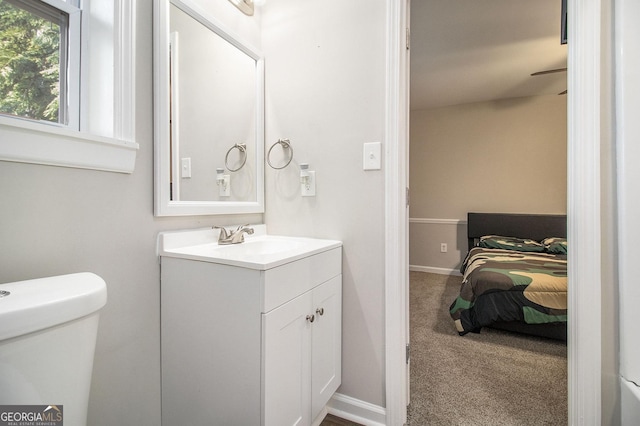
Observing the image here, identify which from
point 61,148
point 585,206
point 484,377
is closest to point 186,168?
point 61,148

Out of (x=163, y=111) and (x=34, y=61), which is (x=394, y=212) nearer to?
(x=163, y=111)

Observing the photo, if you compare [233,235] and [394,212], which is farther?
[233,235]

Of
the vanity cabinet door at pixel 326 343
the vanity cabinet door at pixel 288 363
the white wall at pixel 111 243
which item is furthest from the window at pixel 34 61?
the vanity cabinet door at pixel 326 343

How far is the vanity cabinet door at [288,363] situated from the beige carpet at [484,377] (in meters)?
0.64

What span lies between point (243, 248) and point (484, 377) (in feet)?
5.38

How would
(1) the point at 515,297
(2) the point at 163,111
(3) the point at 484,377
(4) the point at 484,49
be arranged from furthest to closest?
(4) the point at 484,49 → (1) the point at 515,297 → (3) the point at 484,377 → (2) the point at 163,111

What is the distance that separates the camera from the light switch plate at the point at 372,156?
136cm

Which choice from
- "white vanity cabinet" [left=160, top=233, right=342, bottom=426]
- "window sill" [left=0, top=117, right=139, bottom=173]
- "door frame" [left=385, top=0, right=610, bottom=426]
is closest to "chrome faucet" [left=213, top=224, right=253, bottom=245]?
"white vanity cabinet" [left=160, top=233, right=342, bottom=426]

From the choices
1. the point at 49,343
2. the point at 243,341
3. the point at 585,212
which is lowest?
the point at 243,341

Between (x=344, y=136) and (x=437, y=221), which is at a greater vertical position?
(x=344, y=136)

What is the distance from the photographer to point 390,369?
1320 mm

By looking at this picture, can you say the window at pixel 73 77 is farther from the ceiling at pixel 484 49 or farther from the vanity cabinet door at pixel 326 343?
the ceiling at pixel 484 49

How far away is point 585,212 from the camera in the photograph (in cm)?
106

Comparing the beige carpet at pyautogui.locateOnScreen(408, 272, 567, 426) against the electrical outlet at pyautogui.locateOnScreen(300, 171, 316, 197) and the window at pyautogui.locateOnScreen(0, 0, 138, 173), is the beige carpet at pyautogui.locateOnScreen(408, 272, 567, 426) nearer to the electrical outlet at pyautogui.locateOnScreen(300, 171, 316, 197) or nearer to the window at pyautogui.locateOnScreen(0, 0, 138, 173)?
the electrical outlet at pyautogui.locateOnScreen(300, 171, 316, 197)
